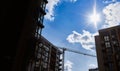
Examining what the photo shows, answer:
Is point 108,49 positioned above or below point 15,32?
above

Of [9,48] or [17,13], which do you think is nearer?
[9,48]

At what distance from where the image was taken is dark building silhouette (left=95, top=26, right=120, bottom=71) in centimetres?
4171

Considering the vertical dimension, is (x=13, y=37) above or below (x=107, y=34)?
below

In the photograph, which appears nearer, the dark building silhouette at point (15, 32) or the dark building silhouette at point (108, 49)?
the dark building silhouette at point (15, 32)

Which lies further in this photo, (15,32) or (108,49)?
(108,49)

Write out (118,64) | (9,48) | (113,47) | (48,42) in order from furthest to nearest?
(48,42)
(113,47)
(118,64)
(9,48)

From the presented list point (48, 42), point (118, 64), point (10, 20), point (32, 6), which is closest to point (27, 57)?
point (10, 20)

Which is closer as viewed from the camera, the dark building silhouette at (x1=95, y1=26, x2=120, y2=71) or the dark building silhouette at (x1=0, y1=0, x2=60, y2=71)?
the dark building silhouette at (x1=0, y1=0, x2=60, y2=71)

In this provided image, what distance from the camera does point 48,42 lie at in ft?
201

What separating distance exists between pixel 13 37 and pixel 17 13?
1.29 meters

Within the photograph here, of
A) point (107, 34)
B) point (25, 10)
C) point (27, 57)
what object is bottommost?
point (27, 57)

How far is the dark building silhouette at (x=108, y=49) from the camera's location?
41709 millimetres

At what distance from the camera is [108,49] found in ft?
146

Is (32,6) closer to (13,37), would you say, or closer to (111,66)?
(13,37)
